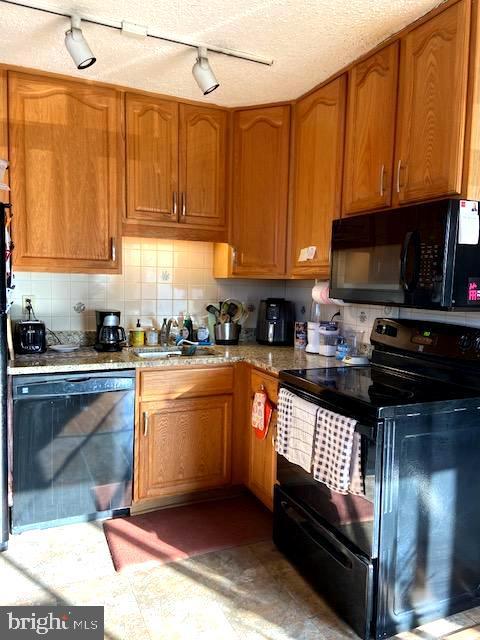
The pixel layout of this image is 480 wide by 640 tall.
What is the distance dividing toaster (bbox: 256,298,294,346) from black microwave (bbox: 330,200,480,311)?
940 millimetres

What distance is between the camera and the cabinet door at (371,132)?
1913mm

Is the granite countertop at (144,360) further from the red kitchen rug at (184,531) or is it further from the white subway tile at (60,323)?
the red kitchen rug at (184,531)

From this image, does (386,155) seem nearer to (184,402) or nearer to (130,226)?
(130,226)

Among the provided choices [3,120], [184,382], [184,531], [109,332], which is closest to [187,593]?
[184,531]

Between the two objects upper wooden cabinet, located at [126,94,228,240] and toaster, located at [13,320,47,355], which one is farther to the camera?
upper wooden cabinet, located at [126,94,228,240]

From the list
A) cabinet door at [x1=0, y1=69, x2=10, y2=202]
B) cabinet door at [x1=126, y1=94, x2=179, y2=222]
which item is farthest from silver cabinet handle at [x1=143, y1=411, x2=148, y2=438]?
cabinet door at [x1=0, y1=69, x2=10, y2=202]

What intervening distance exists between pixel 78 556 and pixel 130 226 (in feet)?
5.50

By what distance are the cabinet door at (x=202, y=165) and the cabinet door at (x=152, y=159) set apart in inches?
2.2

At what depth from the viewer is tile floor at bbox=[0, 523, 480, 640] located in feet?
5.35

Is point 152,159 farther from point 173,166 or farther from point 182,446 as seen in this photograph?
point 182,446

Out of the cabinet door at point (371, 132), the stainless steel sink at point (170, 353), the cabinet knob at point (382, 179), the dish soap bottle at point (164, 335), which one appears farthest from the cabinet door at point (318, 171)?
the dish soap bottle at point (164, 335)

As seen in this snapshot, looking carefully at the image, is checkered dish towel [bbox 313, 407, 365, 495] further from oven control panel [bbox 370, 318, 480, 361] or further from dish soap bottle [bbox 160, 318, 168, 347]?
dish soap bottle [bbox 160, 318, 168, 347]

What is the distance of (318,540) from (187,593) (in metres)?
0.57

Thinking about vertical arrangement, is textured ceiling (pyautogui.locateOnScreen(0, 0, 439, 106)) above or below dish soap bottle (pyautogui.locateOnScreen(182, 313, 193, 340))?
above
